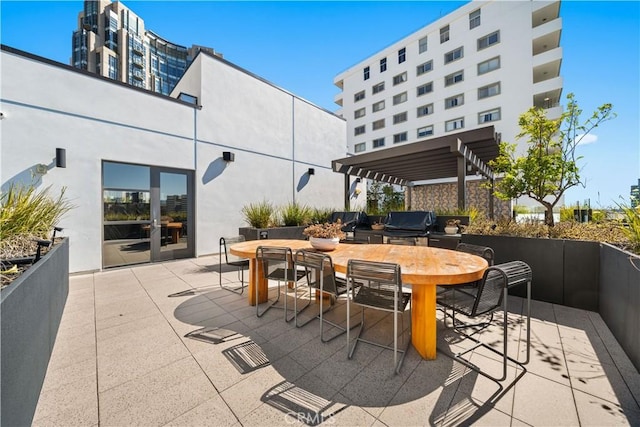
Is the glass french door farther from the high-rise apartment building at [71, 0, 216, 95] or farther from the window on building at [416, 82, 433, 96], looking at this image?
the high-rise apartment building at [71, 0, 216, 95]

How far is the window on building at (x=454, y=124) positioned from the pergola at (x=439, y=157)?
8.30 meters

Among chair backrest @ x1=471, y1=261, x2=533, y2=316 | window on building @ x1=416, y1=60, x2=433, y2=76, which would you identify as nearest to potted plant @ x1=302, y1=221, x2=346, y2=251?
chair backrest @ x1=471, y1=261, x2=533, y2=316

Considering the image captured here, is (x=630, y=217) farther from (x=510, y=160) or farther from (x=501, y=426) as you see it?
(x=501, y=426)

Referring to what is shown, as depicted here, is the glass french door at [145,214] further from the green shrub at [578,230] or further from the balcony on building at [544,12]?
the balcony on building at [544,12]

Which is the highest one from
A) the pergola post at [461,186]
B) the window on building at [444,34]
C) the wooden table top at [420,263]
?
the window on building at [444,34]

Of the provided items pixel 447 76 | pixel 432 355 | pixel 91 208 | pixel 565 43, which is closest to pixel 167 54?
pixel 447 76

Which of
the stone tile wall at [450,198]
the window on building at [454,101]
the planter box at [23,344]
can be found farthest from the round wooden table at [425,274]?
the window on building at [454,101]

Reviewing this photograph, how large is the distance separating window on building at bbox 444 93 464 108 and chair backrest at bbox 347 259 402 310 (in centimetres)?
1970

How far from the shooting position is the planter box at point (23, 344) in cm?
104

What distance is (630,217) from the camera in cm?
239

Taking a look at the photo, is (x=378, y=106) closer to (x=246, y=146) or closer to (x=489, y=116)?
(x=489, y=116)

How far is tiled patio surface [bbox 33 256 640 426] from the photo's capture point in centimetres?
146

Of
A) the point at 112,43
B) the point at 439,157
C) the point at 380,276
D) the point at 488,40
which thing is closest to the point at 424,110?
the point at 488,40

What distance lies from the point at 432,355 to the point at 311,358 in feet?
3.40
